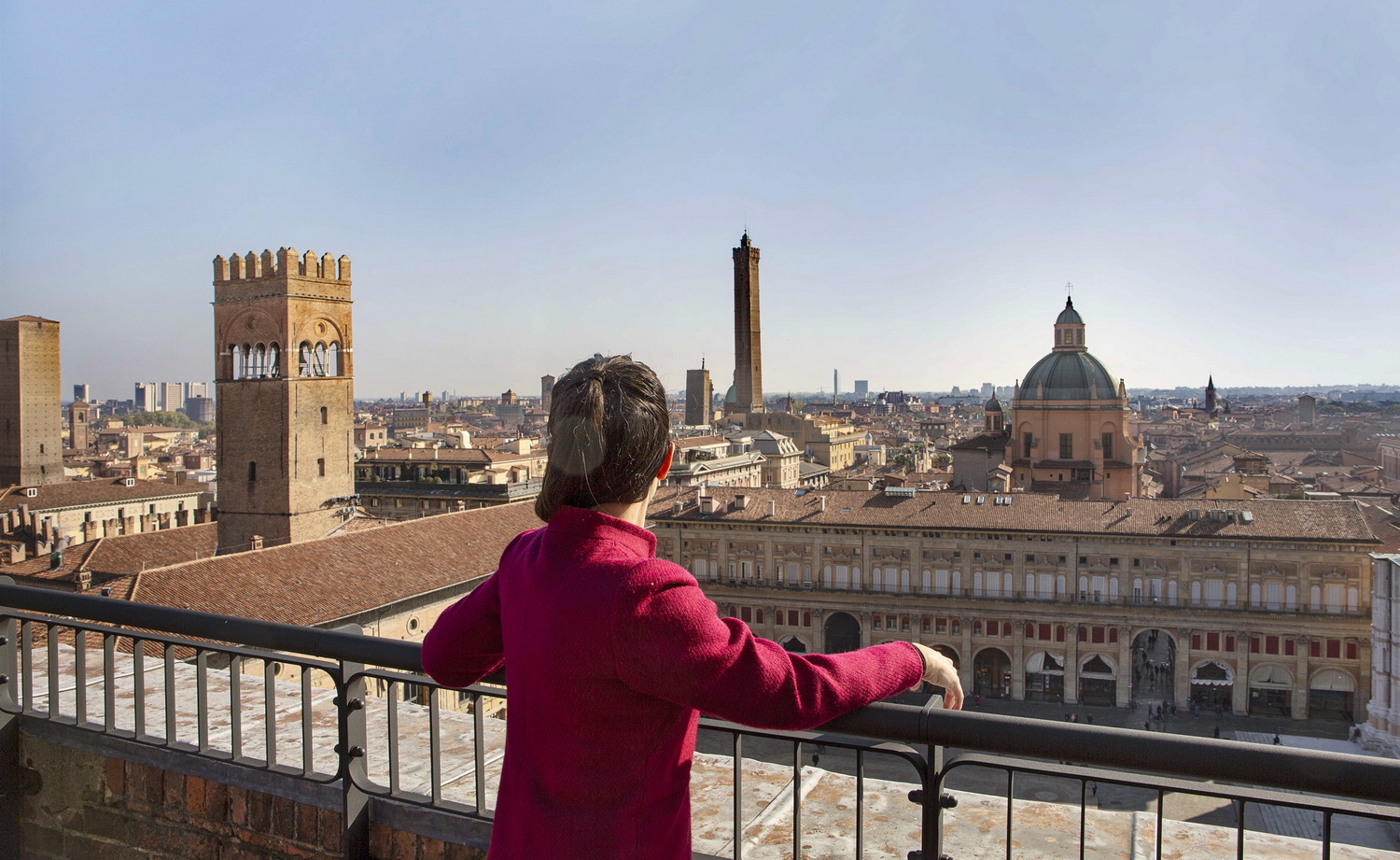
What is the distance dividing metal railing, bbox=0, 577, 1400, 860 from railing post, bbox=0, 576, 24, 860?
0.01 m

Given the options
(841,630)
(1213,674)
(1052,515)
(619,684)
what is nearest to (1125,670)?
(1213,674)

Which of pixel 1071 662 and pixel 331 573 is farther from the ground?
pixel 331 573

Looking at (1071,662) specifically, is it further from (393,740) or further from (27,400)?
(27,400)

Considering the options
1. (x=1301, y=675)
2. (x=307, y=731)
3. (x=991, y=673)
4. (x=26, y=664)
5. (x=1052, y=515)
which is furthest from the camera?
(x=991, y=673)

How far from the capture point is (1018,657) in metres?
38.6

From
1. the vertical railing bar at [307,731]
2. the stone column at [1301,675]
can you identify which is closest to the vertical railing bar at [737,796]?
the vertical railing bar at [307,731]

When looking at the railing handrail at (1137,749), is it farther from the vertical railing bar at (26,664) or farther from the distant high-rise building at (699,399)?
the distant high-rise building at (699,399)

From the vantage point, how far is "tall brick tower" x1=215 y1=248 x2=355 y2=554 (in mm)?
37906

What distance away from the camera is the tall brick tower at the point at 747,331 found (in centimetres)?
12156

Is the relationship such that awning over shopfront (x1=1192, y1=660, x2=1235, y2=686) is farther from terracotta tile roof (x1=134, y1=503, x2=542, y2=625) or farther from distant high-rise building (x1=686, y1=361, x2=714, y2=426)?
distant high-rise building (x1=686, y1=361, x2=714, y2=426)

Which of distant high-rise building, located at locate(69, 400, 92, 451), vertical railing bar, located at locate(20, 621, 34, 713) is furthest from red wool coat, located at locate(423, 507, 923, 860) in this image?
distant high-rise building, located at locate(69, 400, 92, 451)

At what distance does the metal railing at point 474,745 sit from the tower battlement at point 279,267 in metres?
34.4

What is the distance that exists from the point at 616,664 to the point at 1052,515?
40101mm

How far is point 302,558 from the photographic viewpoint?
25.9 metres
